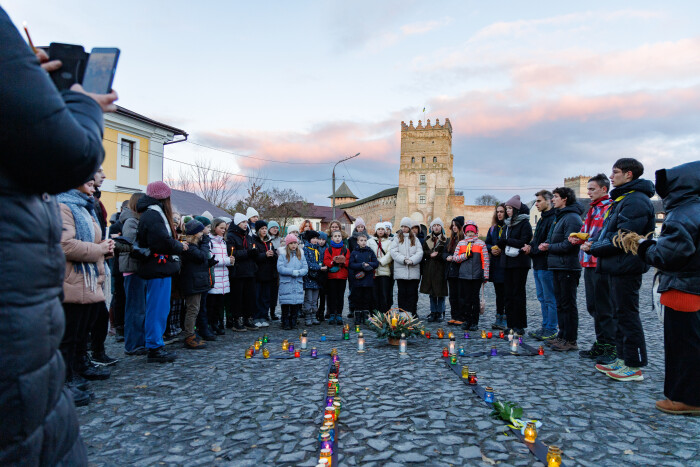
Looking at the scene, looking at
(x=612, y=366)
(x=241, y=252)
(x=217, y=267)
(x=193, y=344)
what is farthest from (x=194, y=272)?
(x=612, y=366)

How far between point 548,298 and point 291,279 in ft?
16.0

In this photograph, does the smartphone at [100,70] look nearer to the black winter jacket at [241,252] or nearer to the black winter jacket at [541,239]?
the black winter jacket at [241,252]

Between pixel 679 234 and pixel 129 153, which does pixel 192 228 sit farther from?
pixel 129 153

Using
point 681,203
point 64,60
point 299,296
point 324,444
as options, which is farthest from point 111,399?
point 681,203

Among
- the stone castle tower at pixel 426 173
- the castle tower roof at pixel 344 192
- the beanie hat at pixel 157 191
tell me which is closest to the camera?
the beanie hat at pixel 157 191

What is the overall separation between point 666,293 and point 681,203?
2.91 feet

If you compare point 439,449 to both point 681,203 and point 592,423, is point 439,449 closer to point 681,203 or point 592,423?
point 592,423

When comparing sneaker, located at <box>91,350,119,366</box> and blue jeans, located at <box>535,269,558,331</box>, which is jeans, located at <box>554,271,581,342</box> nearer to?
blue jeans, located at <box>535,269,558,331</box>

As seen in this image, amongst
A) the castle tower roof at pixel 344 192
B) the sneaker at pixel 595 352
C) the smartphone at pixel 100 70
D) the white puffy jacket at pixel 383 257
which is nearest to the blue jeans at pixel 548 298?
the sneaker at pixel 595 352

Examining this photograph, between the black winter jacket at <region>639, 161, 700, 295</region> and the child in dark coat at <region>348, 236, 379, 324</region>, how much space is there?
588 cm

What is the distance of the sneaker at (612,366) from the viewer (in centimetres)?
531

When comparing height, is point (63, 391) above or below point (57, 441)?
above

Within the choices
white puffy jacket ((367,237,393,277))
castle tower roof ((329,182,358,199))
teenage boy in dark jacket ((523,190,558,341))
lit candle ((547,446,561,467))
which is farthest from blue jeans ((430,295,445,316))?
castle tower roof ((329,182,358,199))

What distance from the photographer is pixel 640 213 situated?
5266mm
